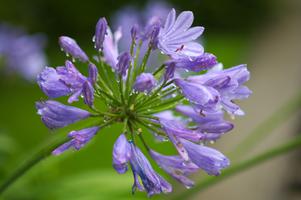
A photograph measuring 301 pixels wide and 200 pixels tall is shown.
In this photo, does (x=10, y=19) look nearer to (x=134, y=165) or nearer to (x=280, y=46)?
(x=280, y=46)

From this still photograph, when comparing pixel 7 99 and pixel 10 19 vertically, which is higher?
pixel 10 19

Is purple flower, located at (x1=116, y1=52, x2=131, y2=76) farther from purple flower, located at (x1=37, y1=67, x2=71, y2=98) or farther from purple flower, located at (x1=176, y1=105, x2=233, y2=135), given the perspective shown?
purple flower, located at (x1=176, y1=105, x2=233, y2=135)

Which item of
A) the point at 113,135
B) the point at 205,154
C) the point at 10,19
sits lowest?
the point at 205,154

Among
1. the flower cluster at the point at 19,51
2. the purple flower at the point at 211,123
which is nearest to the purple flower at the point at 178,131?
the purple flower at the point at 211,123

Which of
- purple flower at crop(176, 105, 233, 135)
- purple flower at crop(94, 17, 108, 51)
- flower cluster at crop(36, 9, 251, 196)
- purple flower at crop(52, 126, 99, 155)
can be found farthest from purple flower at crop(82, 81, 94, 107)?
purple flower at crop(176, 105, 233, 135)

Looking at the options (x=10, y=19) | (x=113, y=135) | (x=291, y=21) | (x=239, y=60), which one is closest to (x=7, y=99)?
(x=10, y=19)
